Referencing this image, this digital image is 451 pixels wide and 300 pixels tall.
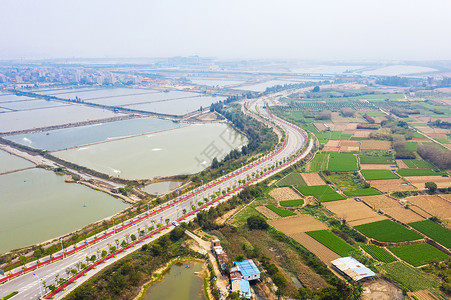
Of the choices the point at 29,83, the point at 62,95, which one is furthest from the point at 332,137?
the point at 29,83

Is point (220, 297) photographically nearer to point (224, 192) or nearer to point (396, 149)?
point (224, 192)

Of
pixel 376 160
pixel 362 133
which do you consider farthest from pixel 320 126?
pixel 376 160

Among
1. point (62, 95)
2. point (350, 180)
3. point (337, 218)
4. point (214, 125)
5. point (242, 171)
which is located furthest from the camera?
point (62, 95)

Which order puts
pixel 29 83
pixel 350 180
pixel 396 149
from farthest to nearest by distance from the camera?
pixel 29 83 < pixel 396 149 < pixel 350 180

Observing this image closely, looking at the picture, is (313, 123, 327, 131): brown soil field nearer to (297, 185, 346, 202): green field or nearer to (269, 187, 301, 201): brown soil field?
(297, 185, 346, 202): green field

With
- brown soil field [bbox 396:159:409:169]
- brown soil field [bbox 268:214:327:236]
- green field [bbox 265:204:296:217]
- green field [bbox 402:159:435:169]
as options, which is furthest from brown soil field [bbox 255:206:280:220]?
green field [bbox 402:159:435:169]

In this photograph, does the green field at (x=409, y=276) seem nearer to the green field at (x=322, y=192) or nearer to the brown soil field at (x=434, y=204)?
the brown soil field at (x=434, y=204)
